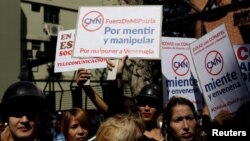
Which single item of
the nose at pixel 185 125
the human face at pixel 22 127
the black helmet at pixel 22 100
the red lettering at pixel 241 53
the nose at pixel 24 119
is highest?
the red lettering at pixel 241 53

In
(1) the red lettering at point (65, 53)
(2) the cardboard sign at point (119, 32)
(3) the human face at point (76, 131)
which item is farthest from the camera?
(1) the red lettering at point (65, 53)

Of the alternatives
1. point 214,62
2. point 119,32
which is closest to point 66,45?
point 119,32

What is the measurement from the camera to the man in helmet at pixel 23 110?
2.78 meters

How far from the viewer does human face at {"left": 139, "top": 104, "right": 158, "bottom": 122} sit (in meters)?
4.20

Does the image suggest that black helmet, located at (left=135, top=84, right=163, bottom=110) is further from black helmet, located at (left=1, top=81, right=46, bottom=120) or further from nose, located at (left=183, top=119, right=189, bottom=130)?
black helmet, located at (left=1, top=81, right=46, bottom=120)

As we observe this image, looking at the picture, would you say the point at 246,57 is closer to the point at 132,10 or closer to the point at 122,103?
the point at 132,10

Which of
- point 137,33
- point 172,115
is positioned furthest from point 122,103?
point 137,33

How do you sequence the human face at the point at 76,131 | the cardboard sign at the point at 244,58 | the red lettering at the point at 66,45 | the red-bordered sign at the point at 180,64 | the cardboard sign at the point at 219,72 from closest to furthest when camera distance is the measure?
the human face at the point at 76,131, the cardboard sign at the point at 219,72, the cardboard sign at the point at 244,58, the red-bordered sign at the point at 180,64, the red lettering at the point at 66,45

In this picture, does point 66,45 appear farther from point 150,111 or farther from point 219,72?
Answer: point 150,111

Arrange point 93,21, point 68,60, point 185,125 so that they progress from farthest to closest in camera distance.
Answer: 1. point 68,60
2. point 93,21
3. point 185,125

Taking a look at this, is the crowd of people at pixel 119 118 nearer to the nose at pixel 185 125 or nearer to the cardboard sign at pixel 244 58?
the nose at pixel 185 125

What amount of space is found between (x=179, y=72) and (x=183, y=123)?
7.83 feet

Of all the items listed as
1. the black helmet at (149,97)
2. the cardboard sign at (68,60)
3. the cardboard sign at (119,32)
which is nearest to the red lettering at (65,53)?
the cardboard sign at (68,60)

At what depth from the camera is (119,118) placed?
9.80 feet
